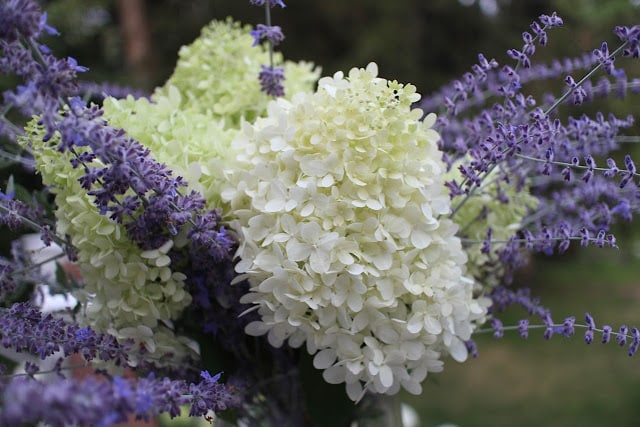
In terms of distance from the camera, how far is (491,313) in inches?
29.3

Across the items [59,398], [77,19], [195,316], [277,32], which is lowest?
[59,398]

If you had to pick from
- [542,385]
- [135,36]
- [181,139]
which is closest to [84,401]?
[181,139]

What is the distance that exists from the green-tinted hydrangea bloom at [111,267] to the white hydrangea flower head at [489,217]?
1.03 feet

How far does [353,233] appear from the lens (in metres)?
0.59

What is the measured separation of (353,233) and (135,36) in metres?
3.41

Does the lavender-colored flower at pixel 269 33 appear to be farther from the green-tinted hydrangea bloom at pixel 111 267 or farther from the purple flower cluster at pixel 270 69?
the green-tinted hydrangea bloom at pixel 111 267

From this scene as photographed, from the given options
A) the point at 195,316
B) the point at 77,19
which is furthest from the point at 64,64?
the point at 77,19

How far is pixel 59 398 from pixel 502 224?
548 millimetres

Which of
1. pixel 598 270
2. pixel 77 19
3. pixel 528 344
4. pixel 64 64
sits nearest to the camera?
pixel 64 64

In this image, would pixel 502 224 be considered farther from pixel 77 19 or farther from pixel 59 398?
pixel 77 19

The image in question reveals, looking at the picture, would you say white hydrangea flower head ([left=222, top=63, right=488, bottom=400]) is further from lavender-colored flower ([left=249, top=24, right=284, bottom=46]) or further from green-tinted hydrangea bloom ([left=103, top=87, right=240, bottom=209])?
lavender-colored flower ([left=249, top=24, right=284, bottom=46])

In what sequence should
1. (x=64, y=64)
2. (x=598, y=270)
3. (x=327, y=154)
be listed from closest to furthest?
(x=64, y=64)
(x=327, y=154)
(x=598, y=270)

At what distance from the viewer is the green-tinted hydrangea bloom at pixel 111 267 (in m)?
0.59

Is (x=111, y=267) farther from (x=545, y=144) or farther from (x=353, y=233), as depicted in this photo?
(x=545, y=144)
